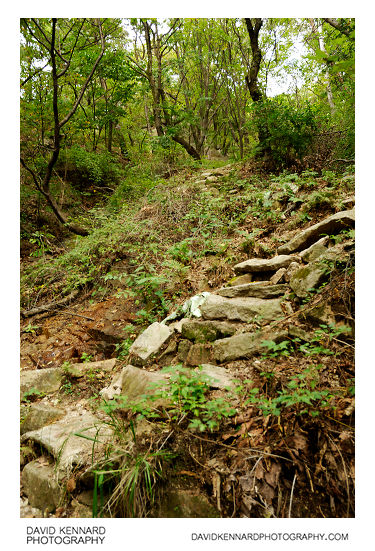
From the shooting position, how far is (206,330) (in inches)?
115

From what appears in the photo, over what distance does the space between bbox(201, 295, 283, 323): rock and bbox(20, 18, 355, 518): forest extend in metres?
0.02

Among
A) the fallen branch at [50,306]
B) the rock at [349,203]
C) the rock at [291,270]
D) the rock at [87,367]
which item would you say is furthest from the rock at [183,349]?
the fallen branch at [50,306]

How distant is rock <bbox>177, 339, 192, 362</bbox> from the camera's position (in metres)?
2.90

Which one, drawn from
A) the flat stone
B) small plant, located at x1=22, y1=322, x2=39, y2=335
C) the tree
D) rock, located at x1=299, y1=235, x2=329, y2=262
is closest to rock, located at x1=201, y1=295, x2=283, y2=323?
the flat stone

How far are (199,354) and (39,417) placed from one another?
1713 mm

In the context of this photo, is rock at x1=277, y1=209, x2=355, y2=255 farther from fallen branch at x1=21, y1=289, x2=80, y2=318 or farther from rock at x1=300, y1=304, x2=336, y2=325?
fallen branch at x1=21, y1=289, x2=80, y2=318

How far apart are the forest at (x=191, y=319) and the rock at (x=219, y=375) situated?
0.02 metres

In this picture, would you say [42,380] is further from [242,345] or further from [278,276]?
[278,276]

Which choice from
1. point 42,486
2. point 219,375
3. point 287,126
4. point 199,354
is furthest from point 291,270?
point 287,126

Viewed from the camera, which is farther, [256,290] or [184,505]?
[256,290]

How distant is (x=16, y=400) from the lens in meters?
2.02
